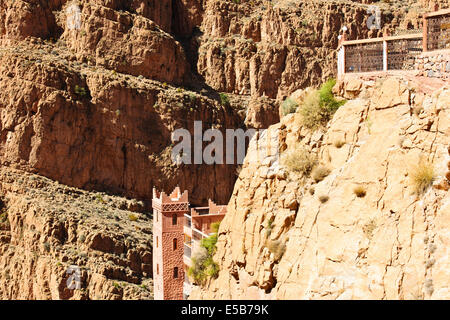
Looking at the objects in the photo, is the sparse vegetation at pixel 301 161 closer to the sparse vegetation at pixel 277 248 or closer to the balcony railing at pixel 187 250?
the sparse vegetation at pixel 277 248

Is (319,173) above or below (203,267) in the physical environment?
above

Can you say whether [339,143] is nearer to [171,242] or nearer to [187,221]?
[187,221]

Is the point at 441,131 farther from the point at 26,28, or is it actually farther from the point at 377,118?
the point at 26,28

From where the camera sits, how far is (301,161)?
19.4m

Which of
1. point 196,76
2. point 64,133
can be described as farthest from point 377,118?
point 196,76

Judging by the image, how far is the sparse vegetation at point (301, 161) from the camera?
63.6 feet

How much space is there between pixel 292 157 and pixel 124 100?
4134cm

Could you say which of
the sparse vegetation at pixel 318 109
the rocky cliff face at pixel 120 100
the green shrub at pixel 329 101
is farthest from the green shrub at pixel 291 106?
the rocky cliff face at pixel 120 100

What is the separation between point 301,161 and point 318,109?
1253 mm

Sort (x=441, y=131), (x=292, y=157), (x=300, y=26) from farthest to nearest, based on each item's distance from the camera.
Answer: (x=300, y=26) < (x=292, y=157) < (x=441, y=131)

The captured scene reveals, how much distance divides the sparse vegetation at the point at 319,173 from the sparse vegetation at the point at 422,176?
2445 mm

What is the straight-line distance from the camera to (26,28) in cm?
5969

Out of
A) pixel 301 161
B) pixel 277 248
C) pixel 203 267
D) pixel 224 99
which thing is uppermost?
pixel 224 99

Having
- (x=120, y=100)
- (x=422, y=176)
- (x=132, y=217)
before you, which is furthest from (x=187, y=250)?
(x=120, y=100)
